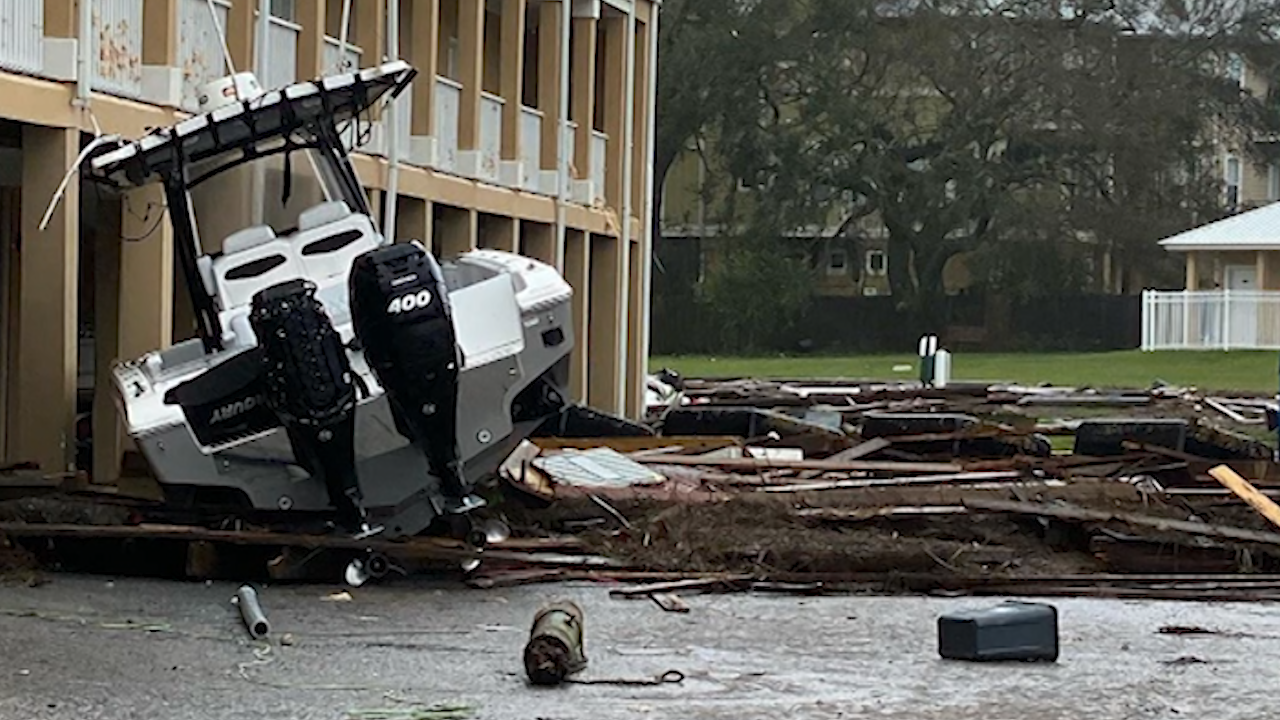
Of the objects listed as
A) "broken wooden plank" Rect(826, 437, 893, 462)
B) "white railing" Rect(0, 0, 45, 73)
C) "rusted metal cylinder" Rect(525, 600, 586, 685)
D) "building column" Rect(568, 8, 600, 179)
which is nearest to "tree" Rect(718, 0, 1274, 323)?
"building column" Rect(568, 8, 600, 179)

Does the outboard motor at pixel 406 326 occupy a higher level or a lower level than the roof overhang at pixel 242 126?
lower

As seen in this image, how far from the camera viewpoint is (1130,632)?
45.9 ft

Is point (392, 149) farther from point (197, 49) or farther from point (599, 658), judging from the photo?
point (599, 658)

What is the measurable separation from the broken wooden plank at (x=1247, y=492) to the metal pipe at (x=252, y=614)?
7.15 m

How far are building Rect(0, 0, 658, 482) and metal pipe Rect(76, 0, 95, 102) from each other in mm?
16

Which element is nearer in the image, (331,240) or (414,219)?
(331,240)

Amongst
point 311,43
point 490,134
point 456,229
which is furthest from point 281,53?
point 490,134

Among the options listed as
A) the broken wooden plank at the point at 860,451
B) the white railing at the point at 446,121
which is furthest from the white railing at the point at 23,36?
the white railing at the point at 446,121

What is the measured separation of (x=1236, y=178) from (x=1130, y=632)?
283 ft

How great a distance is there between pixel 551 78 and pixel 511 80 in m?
1.61

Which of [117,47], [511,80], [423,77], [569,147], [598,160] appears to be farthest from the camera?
[598,160]

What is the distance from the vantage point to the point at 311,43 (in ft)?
79.9

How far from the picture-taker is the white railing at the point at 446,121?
1134 inches

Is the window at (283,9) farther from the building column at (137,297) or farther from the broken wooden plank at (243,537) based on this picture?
the broken wooden plank at (243,537)
